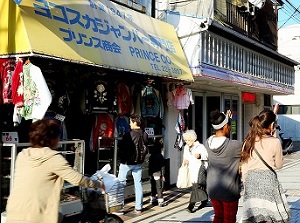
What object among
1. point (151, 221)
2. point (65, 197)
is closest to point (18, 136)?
point (65, 197)

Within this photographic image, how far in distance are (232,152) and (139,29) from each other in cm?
484

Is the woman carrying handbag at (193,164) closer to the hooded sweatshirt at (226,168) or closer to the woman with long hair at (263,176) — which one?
the hooded sweatshirt at (226,168)

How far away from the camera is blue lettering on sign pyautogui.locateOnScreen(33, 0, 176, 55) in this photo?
6895mm

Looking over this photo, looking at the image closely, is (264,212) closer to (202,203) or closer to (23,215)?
(23,215)

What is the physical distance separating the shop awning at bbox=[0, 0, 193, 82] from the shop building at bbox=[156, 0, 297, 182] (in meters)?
0.56

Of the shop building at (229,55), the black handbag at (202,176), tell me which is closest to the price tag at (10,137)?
the black handbag at (202,176)

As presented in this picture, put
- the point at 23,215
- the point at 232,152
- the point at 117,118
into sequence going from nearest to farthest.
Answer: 1. the point at 23,215
2. the point at 232,152
3. the point at 117,118

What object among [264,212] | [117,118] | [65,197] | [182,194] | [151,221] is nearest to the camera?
[264,212]

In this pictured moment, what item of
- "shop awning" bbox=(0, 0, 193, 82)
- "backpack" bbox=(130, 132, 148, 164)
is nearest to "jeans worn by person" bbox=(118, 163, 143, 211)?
"backpack" bbox=(130, 132, 148, 164)

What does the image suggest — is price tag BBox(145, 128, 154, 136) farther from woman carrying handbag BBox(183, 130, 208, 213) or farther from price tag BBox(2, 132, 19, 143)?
price tag BBox(2, 132, 19, 143)

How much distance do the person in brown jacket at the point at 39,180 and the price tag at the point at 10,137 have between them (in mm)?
3168

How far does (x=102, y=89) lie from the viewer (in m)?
8.39

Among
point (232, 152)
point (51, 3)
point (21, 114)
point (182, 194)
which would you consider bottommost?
point (182, 194)

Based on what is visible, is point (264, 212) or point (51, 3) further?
point (51, 3)
